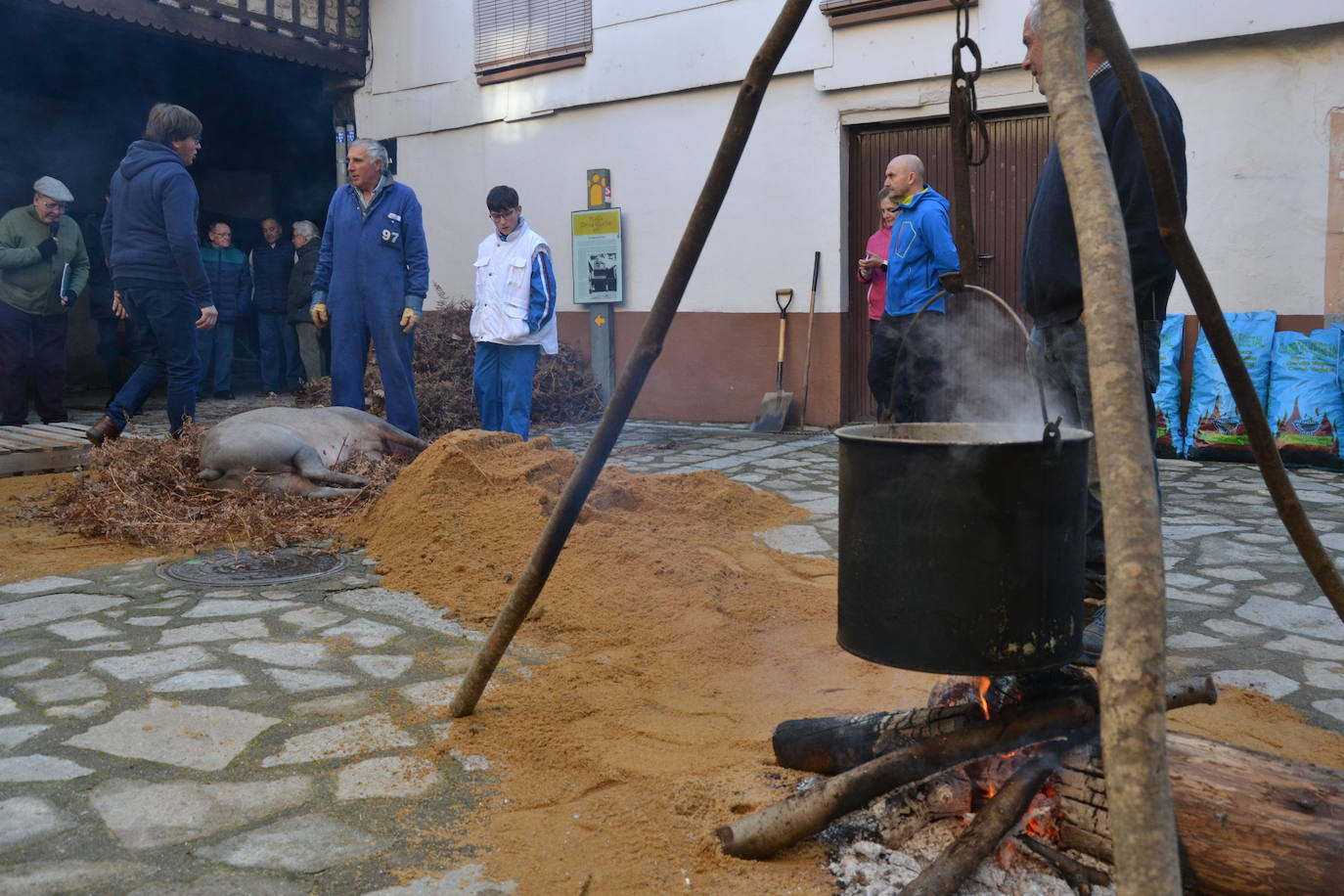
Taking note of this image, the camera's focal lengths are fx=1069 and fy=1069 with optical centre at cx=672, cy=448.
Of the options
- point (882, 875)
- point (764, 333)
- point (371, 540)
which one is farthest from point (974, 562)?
point (764, 333)

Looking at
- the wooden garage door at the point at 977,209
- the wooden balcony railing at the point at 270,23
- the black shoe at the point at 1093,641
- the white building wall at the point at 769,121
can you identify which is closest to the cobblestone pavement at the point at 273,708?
the black shoe at the point at 1093,641

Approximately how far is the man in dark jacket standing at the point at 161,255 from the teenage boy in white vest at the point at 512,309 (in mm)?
1900

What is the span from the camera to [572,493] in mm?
3014

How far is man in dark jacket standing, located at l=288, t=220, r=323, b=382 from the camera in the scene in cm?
1277

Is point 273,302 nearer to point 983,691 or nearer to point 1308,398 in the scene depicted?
point 1308,398

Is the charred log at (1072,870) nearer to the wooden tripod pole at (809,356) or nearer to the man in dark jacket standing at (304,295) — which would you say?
the wooden tripod pole at (809,356)

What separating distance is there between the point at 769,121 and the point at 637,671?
7.98 m

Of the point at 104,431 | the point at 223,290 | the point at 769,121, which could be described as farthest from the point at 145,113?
the point at 769,121

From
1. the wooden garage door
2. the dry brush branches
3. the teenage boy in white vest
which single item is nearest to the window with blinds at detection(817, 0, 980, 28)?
the wooden garage door

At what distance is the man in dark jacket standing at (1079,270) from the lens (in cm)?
337

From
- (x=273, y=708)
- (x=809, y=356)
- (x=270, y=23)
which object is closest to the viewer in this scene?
(x=273, y=708)

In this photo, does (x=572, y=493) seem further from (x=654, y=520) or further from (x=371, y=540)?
(x=371, y=540)

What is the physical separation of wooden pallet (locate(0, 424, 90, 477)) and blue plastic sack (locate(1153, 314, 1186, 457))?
324 inches

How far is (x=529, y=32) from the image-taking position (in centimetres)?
1233
